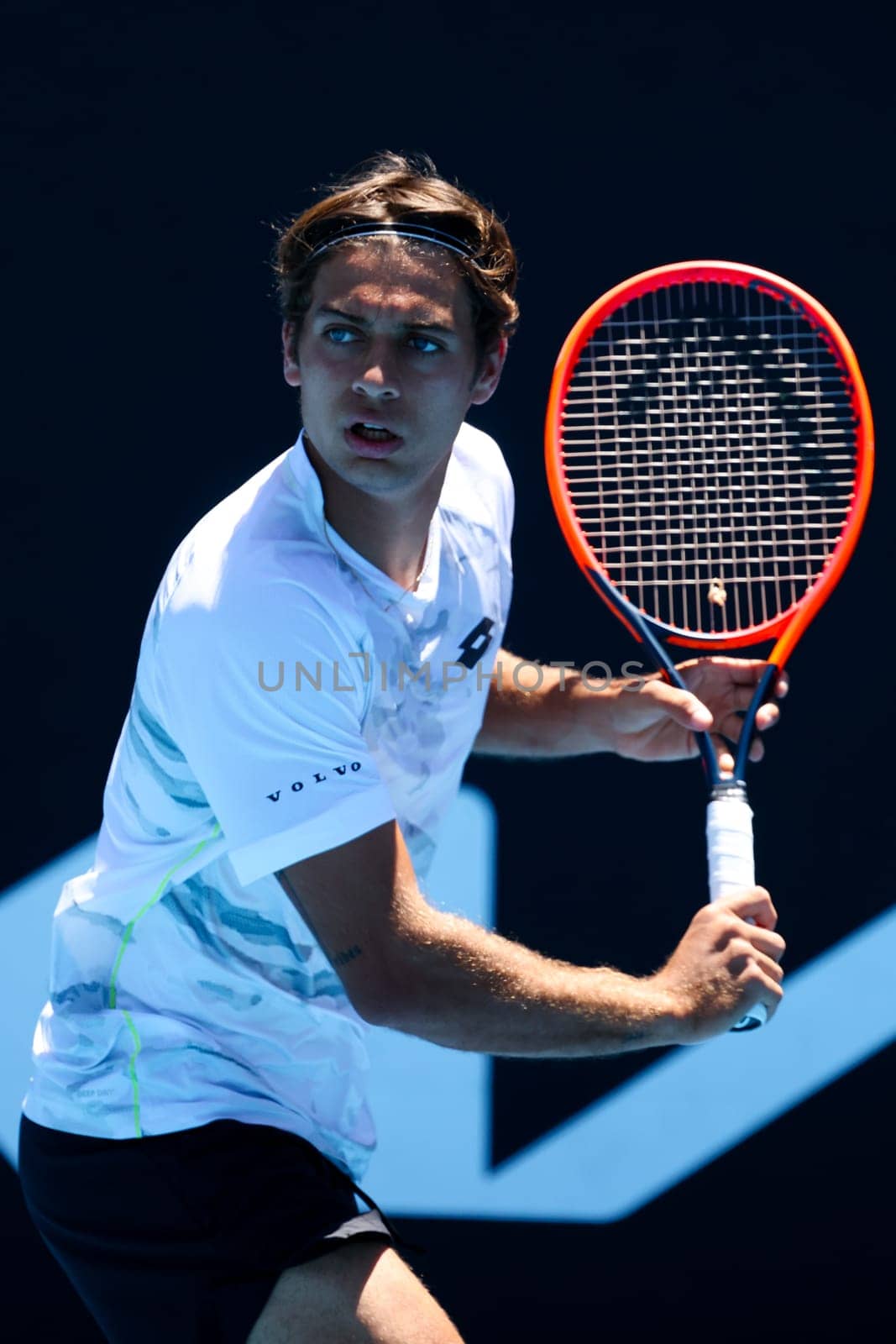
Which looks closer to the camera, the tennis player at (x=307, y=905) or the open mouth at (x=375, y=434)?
the tennis player at (x=307, y=905)

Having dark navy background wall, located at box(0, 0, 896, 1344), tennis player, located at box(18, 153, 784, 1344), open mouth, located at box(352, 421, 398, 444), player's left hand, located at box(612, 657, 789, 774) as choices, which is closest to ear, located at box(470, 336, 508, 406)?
tennis player, located at box(18, 153, 784, 1344)

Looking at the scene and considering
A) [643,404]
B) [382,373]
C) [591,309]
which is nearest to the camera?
[382,373]

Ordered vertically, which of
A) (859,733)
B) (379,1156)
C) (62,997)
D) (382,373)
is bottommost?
(379,1156)

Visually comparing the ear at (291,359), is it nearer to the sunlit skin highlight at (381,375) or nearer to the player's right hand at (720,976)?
the sunlit skin highlight at (381,375)

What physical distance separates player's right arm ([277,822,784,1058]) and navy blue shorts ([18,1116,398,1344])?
25 cm

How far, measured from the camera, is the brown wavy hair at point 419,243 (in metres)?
2.12

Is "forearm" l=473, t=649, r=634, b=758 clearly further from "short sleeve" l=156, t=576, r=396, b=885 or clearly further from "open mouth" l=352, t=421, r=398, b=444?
"short sleeve" l=156, t=576, r=396, b=885

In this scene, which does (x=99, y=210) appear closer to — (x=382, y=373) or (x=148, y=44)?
(x=148, y=44)

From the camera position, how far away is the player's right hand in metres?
2.02

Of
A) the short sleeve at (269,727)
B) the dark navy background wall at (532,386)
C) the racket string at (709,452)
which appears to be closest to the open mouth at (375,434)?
the short sleeve at (269,727)

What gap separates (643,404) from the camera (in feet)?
8.86

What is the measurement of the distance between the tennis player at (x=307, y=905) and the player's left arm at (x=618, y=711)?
1.01 feet

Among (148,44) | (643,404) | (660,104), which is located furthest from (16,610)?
(660,104)

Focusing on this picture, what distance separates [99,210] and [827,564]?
1.55 meters
